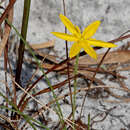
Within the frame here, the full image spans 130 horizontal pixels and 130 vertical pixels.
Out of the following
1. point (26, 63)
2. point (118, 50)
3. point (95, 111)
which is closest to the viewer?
point (95, 111)

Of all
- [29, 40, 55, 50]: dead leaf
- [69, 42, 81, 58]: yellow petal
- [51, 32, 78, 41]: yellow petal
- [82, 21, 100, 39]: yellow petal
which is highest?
[29, 40, 55, 50]: dead leaf

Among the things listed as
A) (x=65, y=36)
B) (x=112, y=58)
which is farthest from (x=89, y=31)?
(x=112, y=58)

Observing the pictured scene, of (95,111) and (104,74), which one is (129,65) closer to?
(104,74)

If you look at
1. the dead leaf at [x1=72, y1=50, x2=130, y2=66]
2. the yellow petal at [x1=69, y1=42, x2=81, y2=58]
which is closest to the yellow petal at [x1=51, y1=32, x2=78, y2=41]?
the yellow petal at [x1=69, y1=42, x2=81, y2=58]

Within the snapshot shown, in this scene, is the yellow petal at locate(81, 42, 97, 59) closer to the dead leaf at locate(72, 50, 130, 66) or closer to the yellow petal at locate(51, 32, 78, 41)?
the yellow petal at locate(51, 32, 78, 41)

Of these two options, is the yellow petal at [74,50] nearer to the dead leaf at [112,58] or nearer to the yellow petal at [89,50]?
the yellow petal at [89,50]

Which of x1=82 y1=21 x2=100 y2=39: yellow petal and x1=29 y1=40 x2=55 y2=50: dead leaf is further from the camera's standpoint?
x1=29 y1=40 x2=55 y2=50: dead leaf

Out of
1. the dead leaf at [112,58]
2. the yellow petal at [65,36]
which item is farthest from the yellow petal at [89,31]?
the dead leaf at [112,58]

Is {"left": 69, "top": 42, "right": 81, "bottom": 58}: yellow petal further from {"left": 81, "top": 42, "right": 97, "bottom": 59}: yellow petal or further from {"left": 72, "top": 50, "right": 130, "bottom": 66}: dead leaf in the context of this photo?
{"left": 72, "top": 50, "right": 130, "bottom": 66}: dead leaf

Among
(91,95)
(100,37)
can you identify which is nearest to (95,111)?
(91,95)

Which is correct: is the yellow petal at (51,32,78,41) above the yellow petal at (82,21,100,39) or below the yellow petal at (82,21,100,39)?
below

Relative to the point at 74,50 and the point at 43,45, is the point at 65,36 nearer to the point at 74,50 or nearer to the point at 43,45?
the point at 74,50
